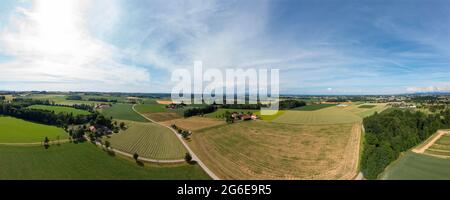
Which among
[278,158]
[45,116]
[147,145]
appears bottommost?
[278,158]

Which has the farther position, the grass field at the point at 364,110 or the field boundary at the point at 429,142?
the grass field at the point at 364,110

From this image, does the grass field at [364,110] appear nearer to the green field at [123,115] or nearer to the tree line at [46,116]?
the green field at [123,115]

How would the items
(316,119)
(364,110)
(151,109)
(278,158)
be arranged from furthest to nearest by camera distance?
(364,110) → (151,109) → (316,119) → (278,158)

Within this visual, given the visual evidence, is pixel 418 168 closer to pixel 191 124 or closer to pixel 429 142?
pixel 429 142

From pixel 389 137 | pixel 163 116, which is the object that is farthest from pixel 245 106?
pixel 389 137

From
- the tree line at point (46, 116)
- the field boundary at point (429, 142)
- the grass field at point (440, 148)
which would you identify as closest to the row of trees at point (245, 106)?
the field boundary at point (429, 142)

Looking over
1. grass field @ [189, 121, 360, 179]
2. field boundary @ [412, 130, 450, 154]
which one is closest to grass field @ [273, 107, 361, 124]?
field boundary @ [412, 130, 450, 154]
